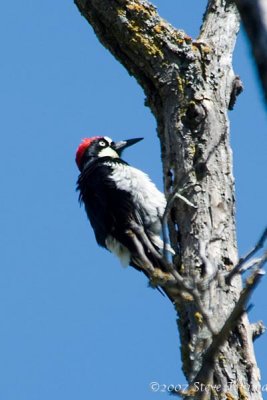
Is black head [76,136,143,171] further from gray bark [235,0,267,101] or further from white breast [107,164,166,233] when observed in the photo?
gray bark [235,0,267,101]

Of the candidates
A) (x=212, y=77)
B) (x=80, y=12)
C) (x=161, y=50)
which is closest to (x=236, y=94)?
(x=212, y=77)

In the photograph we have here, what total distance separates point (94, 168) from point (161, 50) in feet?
5.32

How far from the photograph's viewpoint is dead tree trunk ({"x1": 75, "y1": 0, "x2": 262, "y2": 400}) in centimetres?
262

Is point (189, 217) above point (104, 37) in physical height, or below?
below

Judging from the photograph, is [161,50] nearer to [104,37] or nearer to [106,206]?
[104,37]

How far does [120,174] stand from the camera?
475 centimetres

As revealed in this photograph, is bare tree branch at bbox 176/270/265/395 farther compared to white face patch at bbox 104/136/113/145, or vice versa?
white face patch at bbox 104/136/113/145

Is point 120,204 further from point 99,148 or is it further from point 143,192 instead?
point 99,148

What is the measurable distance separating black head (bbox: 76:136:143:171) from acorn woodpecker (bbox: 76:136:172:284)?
55cm

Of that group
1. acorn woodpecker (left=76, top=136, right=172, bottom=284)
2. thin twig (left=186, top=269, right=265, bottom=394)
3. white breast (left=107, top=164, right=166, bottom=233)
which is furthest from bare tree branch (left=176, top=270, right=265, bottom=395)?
white breast (left=107, top=164, right=166, bottom=233)

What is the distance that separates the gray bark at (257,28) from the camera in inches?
25.4

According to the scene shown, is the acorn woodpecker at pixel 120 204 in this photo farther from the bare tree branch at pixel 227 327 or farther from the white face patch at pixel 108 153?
the bare tree branch at pixel 227 327

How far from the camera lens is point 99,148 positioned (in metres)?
5.61

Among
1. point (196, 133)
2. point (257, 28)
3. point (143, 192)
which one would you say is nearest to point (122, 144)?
point (143, 192)
